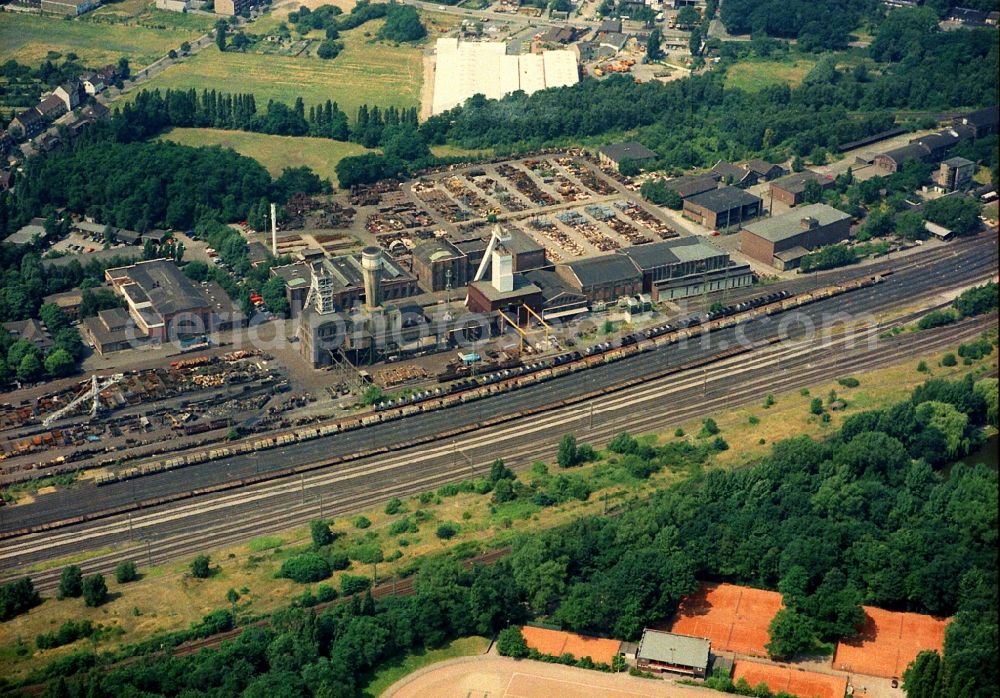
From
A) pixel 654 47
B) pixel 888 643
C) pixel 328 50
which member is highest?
pixel 654 47

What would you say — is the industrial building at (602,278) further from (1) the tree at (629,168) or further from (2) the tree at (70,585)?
(2) the tree at (70,585)

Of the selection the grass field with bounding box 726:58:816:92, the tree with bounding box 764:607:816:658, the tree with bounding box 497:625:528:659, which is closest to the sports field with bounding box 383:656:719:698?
the tree with bounding box 497:625:528:659

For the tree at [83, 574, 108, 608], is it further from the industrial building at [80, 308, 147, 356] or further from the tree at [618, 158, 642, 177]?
the tree at [618, 158, 642, 177]

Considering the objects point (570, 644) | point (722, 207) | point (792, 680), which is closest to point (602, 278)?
point (722, 207)

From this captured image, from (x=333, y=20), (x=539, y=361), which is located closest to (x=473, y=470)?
(x=539, y=361)

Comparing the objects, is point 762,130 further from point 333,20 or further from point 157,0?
point 157,0

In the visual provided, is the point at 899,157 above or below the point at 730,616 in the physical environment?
above

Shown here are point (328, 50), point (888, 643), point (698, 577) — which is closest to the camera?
point (888, 643)

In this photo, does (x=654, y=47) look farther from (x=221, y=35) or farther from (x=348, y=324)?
(x=348, y=324)
